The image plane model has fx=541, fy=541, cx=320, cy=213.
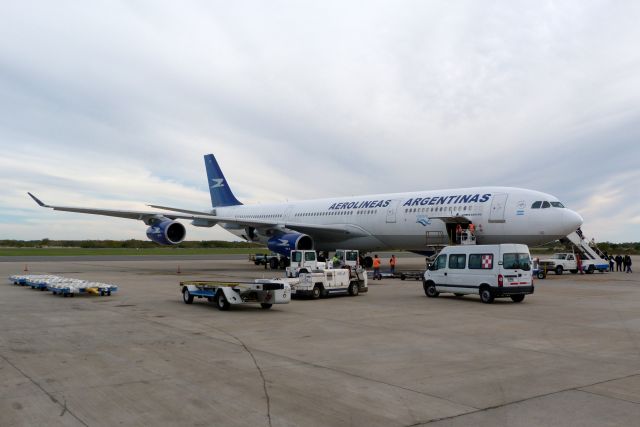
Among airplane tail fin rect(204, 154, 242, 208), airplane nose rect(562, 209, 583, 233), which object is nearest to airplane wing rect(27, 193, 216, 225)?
airplane tail fin rect(204, 154, 242, 208)

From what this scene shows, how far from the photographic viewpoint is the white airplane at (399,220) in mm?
24531

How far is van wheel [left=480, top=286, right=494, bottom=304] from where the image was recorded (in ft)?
51.6

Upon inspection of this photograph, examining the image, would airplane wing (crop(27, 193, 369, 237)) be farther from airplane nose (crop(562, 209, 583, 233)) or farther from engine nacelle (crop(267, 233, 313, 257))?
airplane nose (crop(562, 209, 583, 233))

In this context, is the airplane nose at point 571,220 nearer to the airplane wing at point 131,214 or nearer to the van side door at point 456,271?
the van side door at point 456,271

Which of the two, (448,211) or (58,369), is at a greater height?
(448,211)

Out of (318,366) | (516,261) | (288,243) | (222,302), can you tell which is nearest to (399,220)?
(288,243)

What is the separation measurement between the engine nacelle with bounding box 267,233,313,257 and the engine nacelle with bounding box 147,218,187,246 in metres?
4.90

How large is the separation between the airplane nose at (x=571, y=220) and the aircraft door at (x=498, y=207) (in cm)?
260

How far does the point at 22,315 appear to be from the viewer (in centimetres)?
1266

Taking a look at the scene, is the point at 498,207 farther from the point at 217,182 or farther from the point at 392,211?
the point at 217,182

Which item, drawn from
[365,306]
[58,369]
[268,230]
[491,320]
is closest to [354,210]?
[268,230]

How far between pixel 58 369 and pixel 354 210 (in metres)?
25.5

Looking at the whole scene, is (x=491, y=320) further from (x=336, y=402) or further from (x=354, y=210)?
(x=354, y=210)

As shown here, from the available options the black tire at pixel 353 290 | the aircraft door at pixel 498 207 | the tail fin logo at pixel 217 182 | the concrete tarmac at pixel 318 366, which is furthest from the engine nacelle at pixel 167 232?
the aircraft door at pixel 498 207
